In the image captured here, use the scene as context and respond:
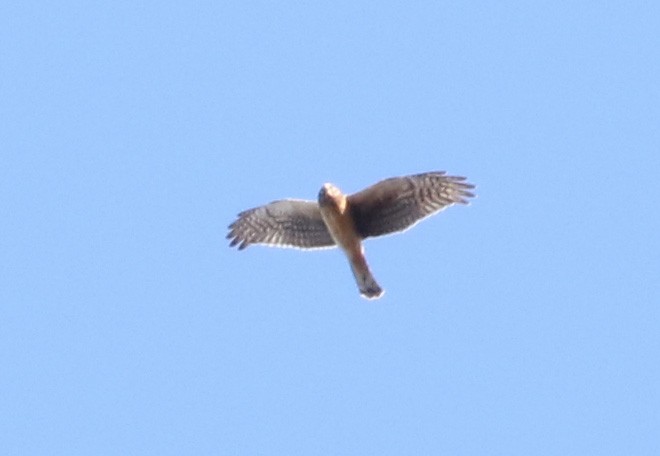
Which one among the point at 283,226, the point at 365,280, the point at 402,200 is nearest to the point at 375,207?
the point at 402,200

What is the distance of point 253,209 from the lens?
104 feet

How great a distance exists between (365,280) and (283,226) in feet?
5.59

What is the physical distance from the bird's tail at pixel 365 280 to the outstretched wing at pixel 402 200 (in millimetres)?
440

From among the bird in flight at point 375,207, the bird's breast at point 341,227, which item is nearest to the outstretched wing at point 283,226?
the bird in flight at point 375,207

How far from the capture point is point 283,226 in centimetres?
3152

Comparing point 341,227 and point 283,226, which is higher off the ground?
point 283,226

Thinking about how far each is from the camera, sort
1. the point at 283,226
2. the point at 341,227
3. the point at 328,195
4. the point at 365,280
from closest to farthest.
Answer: the point at 328,195 < the point at 341,227 < the point at 365,280 < the point at 283,226

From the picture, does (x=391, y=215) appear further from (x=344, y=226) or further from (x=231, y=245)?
(x=231, y=245)

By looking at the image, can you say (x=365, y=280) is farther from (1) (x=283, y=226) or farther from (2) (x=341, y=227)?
(1) (x=283, y=226)

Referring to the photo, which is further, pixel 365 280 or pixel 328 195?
pixel 365 280

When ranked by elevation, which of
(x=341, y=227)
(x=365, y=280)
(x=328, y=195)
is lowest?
(x=365, y=280)

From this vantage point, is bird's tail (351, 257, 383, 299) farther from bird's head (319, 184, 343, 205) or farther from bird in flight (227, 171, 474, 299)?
bird's head (319, 184, 343, 205)

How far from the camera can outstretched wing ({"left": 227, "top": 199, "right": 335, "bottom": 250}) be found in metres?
31.1

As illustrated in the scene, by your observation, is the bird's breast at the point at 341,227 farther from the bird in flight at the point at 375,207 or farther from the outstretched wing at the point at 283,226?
the outstretched wing at the point at 283,226
